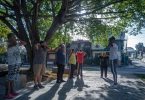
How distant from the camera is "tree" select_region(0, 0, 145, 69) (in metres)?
19.9

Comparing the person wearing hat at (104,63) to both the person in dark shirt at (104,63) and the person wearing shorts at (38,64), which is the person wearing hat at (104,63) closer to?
the person in dark shirt at (104,63)

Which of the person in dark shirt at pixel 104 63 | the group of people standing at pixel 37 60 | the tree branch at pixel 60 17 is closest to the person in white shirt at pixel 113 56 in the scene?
the group of people standing at pixel 37 60

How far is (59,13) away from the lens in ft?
63.7

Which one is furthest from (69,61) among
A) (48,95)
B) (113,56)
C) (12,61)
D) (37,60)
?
(12,61)

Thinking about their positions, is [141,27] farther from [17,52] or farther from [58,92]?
[17,52]

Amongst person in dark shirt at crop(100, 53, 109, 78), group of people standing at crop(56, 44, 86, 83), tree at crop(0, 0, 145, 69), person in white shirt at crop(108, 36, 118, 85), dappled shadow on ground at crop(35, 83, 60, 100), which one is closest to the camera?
dappled shadow on ground at crop(35, 83, 60, 100)

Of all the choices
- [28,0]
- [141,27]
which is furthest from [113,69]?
[28,0]

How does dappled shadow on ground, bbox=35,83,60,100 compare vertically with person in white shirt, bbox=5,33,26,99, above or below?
below

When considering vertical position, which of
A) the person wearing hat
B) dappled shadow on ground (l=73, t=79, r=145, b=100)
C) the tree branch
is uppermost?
the tree branch

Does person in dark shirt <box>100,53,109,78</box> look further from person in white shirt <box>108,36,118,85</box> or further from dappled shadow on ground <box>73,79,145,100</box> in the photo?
dappled shadow on ground <box>73,79,145,100</box>

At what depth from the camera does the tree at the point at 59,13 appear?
1986 cm

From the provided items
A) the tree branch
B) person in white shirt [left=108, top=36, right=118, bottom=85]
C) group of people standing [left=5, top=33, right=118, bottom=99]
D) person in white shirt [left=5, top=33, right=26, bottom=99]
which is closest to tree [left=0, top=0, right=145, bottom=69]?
the tree branch

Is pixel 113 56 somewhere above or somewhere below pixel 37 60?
above

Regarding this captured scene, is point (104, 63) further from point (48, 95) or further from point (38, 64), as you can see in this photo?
point (48, 95)
